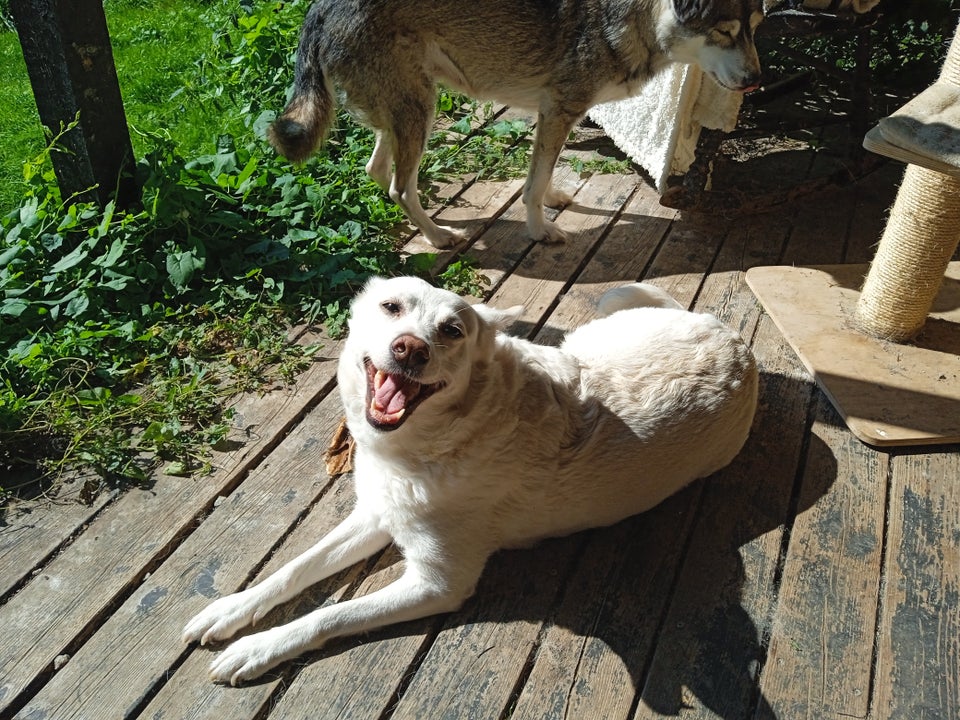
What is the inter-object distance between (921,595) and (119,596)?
7.74 ft

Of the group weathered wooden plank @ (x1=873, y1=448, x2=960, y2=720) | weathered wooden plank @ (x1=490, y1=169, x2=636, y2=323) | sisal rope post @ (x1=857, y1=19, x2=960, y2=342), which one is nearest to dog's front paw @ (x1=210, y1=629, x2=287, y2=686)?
weathered wooden plank @ (x1=873, y1=448, x2=960, y2=720)

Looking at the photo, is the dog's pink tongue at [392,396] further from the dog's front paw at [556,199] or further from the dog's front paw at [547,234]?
the dog's front paw at [556,199]

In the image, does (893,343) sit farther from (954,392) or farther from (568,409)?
(568,409)

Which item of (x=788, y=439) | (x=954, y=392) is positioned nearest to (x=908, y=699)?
(x=788, y=439)

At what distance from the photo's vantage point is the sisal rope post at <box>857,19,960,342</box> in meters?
3.00

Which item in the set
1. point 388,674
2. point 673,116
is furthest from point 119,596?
point 673,116

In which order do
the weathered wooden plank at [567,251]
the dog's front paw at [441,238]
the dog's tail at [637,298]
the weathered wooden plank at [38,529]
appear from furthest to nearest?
the dog's front paw at [441,238] < the weathered wooden plank at [567,251] < the dog's tail at [637,298] < the weathered wooden plank at [38,529]

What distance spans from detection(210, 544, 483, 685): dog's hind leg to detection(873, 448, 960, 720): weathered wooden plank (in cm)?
118

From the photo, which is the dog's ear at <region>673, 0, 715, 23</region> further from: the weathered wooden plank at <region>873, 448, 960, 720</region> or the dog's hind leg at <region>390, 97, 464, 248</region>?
the weathered wooden plank at <region>873, 448, 960, 720</region>

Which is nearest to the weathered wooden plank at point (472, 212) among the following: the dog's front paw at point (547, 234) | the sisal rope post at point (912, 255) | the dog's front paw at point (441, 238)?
the dog's front paw at point (441, 238)

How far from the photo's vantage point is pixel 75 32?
3143mm

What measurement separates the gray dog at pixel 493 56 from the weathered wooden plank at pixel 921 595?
1.90m

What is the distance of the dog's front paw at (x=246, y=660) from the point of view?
6.66 ft

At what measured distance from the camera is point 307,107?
3576mm
